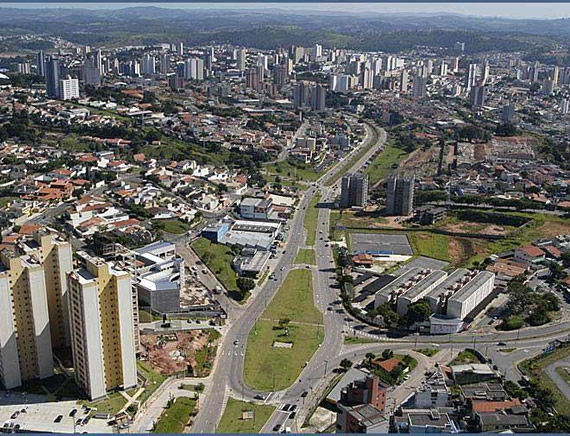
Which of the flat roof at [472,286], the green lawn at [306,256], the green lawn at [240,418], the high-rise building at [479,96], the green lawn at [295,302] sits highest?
the high-rise building at [479,96]

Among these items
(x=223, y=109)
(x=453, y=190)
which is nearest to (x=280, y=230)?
(x=453, y=190)

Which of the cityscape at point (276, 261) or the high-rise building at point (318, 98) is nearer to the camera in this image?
the cityscape at point (276, 261)

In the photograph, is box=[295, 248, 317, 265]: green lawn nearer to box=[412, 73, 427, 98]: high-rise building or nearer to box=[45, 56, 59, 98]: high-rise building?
box=[45, 56, 59, 98]: high-rise building

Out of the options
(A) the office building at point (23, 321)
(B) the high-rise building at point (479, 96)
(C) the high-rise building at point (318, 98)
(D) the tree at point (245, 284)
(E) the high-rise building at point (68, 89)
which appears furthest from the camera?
(B) the high-rise building at point (479, 96)

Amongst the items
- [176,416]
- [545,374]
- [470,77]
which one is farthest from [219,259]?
[470,77]

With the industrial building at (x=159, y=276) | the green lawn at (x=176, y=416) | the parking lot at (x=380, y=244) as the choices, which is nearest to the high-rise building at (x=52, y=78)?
the industrial building at (x=159, y=276)

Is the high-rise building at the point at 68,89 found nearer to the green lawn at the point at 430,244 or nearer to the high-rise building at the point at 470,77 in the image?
the green lawn at the point at 430,244
